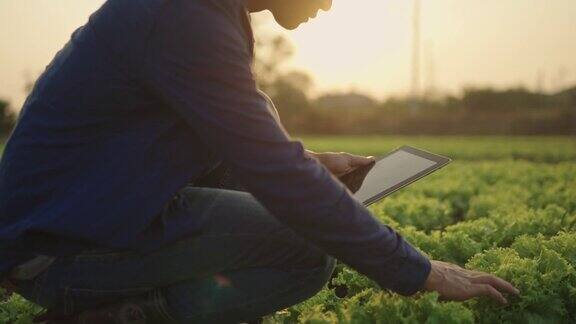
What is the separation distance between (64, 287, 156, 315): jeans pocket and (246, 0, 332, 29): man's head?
41.4 inches

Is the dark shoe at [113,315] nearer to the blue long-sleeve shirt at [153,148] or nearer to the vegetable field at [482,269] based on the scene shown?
the blue long-sleeve shirt at [153,148]

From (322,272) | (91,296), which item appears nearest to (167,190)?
(91,296)

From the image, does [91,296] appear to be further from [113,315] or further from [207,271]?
[207,271]

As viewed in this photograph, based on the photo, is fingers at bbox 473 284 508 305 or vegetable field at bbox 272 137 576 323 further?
vegetable field at bbox 272 137 576 323

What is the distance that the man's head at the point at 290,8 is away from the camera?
2.39 m

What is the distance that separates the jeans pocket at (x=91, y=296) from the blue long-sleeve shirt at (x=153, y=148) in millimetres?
160

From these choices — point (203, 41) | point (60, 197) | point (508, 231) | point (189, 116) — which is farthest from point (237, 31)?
point (508, 231)

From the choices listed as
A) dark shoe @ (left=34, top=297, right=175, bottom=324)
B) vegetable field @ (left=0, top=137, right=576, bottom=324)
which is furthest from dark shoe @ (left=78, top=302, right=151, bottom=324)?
vegetable field @ (left=0, top=137, right=576, bottom=324)

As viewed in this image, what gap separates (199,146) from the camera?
234 centimetres

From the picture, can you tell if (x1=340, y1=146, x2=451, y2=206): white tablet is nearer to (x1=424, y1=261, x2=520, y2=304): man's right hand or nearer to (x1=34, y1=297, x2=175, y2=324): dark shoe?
(x1=424, y1=261, x2=520, y2=304): man's right hand

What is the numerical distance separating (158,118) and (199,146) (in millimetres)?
175

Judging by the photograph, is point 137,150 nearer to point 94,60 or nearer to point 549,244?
point 94,60

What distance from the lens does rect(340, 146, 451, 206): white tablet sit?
2994 millimetres

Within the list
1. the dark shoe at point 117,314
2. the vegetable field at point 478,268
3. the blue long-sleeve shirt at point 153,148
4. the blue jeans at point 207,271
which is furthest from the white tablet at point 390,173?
the dark shoe at point 117,314
